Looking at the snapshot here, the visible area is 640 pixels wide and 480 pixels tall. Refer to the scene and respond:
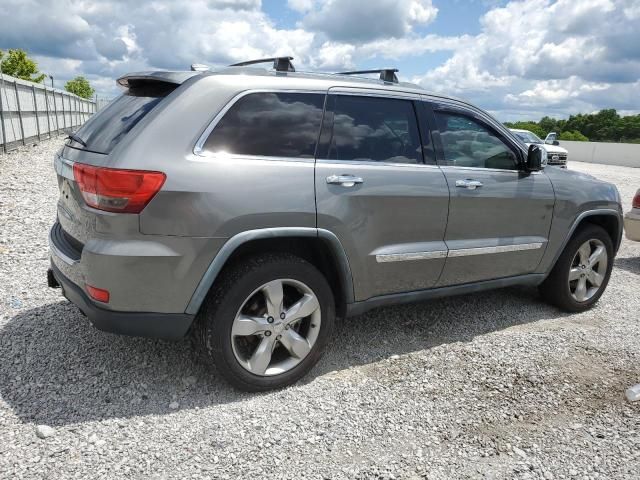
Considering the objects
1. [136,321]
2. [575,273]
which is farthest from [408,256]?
[575,273]

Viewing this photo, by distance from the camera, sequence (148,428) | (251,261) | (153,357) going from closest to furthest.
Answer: (148,428)
(251,261)
(153,357)

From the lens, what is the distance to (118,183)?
2.57m

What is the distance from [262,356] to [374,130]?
61.2 inches

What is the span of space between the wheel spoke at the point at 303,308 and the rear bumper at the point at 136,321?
0.57 m

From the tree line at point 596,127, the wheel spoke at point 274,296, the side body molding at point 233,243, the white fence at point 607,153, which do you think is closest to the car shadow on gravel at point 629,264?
the side body molding at point 233,243

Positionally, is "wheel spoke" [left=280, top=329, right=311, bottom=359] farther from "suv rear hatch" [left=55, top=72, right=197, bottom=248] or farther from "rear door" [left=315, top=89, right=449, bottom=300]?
"suv rear hatch" [left=55, top=72, right=197, bottom=248]

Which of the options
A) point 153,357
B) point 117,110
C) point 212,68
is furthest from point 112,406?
point 212,68

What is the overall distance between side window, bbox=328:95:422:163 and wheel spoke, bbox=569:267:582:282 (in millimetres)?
2036

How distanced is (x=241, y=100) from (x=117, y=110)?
31.0 inches

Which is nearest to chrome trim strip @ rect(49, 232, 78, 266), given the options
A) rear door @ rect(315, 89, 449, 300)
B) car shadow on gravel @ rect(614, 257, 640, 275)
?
rear door @ rect(315, 89, 449, 300)

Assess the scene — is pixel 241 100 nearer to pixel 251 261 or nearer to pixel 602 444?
pixel 251 261

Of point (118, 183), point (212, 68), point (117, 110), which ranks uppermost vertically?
point (212, 68)

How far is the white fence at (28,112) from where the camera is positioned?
13.5 meters

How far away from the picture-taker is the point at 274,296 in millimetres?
2975
